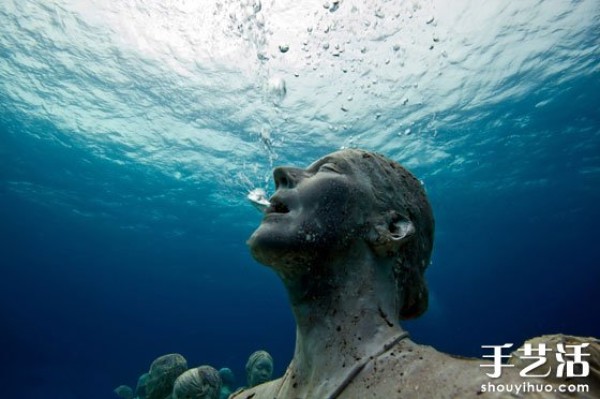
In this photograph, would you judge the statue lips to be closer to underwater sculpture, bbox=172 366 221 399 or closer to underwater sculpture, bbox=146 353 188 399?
underwater sculpture, bbox=172 366 221 399

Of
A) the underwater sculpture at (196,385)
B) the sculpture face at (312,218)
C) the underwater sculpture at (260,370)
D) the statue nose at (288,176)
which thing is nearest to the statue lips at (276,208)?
the sculpture face at (312,218)

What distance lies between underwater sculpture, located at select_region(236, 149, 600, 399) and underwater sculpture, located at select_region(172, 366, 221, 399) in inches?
103

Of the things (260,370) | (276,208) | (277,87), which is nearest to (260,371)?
(260,370)

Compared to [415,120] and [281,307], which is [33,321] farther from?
[415,120]

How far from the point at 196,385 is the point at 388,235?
397 cm

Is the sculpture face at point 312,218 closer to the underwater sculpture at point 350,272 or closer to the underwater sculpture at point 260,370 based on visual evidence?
the underwater sculpture at point 350,272

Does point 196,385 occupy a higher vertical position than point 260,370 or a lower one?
lower

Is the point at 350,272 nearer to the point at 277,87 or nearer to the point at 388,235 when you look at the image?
the point at 388,235

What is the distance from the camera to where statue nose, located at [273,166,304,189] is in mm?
2627

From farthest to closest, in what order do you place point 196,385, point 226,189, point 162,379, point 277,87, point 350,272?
point 226,189
point 277,87
point 162,379
point 196,385
point 350,272

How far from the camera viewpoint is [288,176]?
264 centimetres

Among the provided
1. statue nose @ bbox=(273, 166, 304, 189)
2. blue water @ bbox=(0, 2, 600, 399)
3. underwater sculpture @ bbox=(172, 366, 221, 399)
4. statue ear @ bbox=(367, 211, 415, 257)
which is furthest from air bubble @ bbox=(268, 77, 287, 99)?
statue ear @ bbox=(367, 211, 415, 257)

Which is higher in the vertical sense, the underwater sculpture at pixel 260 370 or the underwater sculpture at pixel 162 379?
the underwater sculpture at pixel 260 370

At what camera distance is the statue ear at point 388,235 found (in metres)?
2.40
